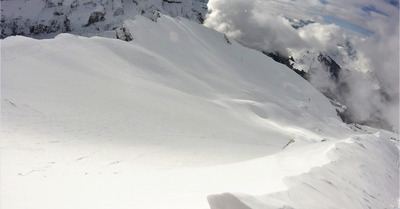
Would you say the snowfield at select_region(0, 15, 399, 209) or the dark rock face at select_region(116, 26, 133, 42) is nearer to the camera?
the snowfield at select_region(0, 15, 399, 209)

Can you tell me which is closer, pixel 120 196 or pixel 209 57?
pixel 120 196

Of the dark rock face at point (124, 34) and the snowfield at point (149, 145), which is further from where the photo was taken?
the dark rock face at point (124, 34)

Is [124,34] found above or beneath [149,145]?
beneath

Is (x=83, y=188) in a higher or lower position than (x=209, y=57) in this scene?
higher

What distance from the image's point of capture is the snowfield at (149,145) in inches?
304

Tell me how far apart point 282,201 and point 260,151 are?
17245 millimetres

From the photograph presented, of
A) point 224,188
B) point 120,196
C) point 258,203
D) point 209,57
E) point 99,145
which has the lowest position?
point 209,57

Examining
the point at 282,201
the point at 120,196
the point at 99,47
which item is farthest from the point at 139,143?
the point at 99,47

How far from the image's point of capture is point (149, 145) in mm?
19875

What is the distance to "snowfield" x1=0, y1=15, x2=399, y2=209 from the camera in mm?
7727

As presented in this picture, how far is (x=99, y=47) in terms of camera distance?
40562 millimetres

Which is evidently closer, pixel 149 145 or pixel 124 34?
pixel 149 145

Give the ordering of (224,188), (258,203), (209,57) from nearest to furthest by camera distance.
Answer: (258,203) < (224,188) < (209,57)

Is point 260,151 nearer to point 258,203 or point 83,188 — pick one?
point 83,188
